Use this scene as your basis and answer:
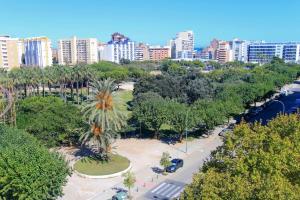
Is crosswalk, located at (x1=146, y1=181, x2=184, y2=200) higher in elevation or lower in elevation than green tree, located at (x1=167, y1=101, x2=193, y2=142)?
lower

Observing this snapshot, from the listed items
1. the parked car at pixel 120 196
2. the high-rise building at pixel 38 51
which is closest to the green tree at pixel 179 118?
the parked car at pixel 120 196

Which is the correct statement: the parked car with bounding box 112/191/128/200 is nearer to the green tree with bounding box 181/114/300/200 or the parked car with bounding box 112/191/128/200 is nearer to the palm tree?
the palm tree

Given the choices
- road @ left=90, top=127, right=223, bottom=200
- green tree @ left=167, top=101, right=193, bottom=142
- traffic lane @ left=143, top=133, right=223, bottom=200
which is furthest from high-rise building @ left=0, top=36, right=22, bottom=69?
road @ left=90, top=127, right=223, bottom=200

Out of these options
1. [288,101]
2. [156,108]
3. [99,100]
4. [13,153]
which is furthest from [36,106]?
[288,101]

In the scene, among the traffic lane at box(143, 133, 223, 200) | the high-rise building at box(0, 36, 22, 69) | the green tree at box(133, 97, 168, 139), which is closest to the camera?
the traffic lane at box(143, 133, 223, 200)

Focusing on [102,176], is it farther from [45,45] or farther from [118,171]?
[45,45]

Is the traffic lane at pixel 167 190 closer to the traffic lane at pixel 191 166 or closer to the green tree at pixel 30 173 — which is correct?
the traffic lane at pixel 191 166

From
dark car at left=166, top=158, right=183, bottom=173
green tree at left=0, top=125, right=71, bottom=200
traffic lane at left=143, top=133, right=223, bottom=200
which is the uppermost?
green tree at left=0, top=125, right=71, bottom=200
